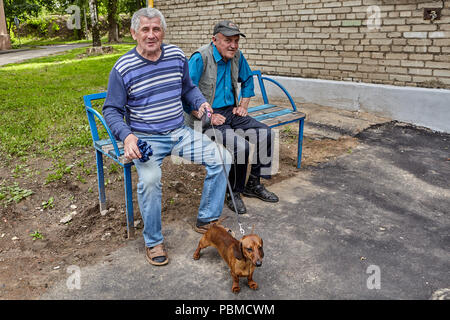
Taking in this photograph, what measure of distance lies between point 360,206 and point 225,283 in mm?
1784

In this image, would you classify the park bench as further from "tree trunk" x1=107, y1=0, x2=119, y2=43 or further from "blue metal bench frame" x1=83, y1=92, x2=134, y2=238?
"tree trunk" x1=107, y1=0, x2=119, y2=43

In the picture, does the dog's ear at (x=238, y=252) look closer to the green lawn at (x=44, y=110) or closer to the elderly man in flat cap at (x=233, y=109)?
the elderly man in flat cap at (x=233, y=109)

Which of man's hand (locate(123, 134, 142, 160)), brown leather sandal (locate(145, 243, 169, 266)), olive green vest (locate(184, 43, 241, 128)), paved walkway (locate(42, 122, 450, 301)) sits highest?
olive green vest (locate(184, 43, 241, 128))

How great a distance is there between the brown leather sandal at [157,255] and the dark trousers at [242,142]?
3.69 ft

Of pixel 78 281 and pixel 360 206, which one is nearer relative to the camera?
pixel 78 281

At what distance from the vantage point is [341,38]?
22.9 feet

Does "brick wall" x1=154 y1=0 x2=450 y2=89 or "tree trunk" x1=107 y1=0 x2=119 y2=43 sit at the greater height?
"tree trunk" x1=107 y1=0 x2=119 y2=43

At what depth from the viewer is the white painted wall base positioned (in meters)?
5.98

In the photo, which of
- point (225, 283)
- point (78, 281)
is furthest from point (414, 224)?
point (78, 281)

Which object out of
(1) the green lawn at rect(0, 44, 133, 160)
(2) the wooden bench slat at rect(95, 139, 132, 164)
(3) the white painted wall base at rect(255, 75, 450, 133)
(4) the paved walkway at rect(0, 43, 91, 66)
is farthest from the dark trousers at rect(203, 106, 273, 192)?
(4) the paved walkway at rect(0, 43, 91, 66)

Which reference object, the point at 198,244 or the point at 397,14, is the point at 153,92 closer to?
the point at 198,244

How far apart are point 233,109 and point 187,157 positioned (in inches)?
39.5

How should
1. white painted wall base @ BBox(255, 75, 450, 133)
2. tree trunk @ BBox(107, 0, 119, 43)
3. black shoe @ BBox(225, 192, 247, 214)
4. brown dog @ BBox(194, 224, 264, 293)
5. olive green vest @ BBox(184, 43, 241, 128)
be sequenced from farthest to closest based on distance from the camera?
tree trunk @ BBox(107, 0, 119, 43)
white painted wall base @ BBox(255, 75, 450, 133)
olive green vest @ BBox(184, 43, 241, 128)
black shoe @ BBox(225, 192, 247, 214)
brown dog @ BBox(194, 224, 264, 293)

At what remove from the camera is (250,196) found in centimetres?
407
